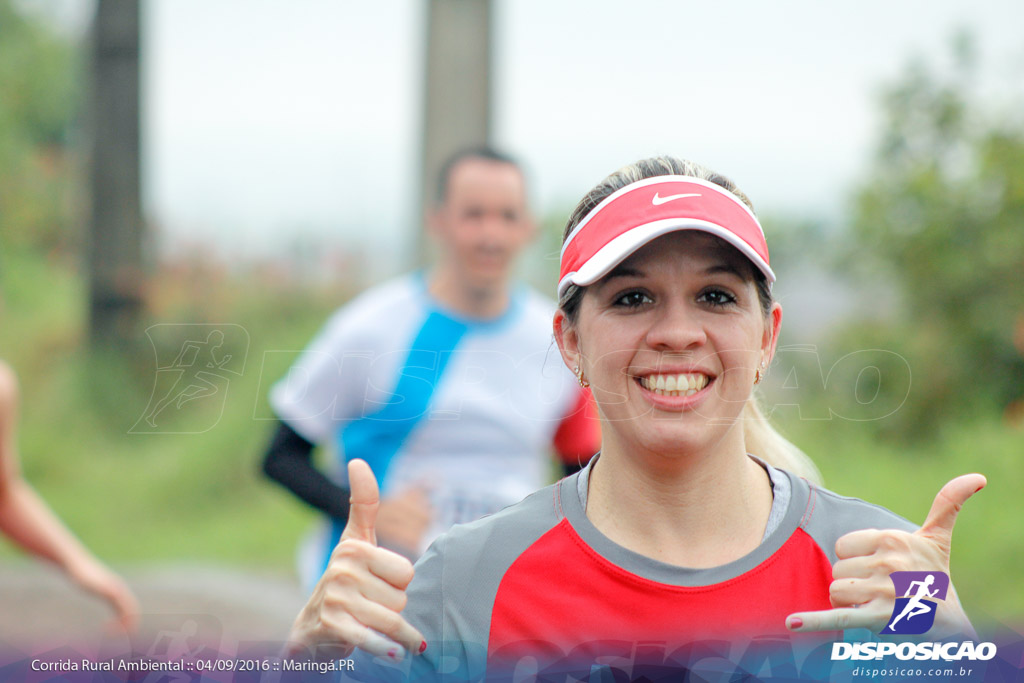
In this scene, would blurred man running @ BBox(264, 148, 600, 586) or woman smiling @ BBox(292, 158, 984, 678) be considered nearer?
woman smiling @ BBox(292, 158, 984, 678)

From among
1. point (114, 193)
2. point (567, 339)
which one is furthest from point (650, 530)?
point (114, 193)

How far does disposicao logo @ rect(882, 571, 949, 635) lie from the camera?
146 centimetres

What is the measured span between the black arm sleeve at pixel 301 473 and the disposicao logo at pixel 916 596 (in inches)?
68.5

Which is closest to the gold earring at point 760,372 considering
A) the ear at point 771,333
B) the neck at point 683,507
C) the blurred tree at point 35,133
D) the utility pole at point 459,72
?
the ear at point 771,333

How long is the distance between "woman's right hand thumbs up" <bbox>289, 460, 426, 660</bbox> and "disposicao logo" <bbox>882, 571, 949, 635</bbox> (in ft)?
2.36

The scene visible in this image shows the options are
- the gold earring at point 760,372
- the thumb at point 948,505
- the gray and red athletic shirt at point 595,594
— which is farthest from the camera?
the gold earring at point 760,372

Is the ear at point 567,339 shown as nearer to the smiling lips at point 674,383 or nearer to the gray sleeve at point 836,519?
the smiling lips at point 674,383

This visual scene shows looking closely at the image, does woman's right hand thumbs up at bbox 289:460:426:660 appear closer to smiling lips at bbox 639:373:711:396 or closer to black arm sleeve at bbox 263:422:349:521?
smiling lips at bbox 639:373:711:396

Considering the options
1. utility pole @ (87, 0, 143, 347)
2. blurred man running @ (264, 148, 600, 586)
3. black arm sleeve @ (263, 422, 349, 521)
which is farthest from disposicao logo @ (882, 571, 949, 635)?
utility pole @ (87, 0, 143, 347)

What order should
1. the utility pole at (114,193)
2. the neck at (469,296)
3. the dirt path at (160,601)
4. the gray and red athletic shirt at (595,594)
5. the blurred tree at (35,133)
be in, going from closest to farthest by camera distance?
the gray and red athletic shirt at (595,594) → the neck at (469,296) → the dirt path at (160,601) → the utility pole at (114,193) → the blurred tree at (35,133)

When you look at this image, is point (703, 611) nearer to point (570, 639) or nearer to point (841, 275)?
point (570, 639)

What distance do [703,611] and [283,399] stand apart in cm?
187

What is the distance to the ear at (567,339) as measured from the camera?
1772mm

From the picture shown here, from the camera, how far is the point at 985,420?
582 centimetres
